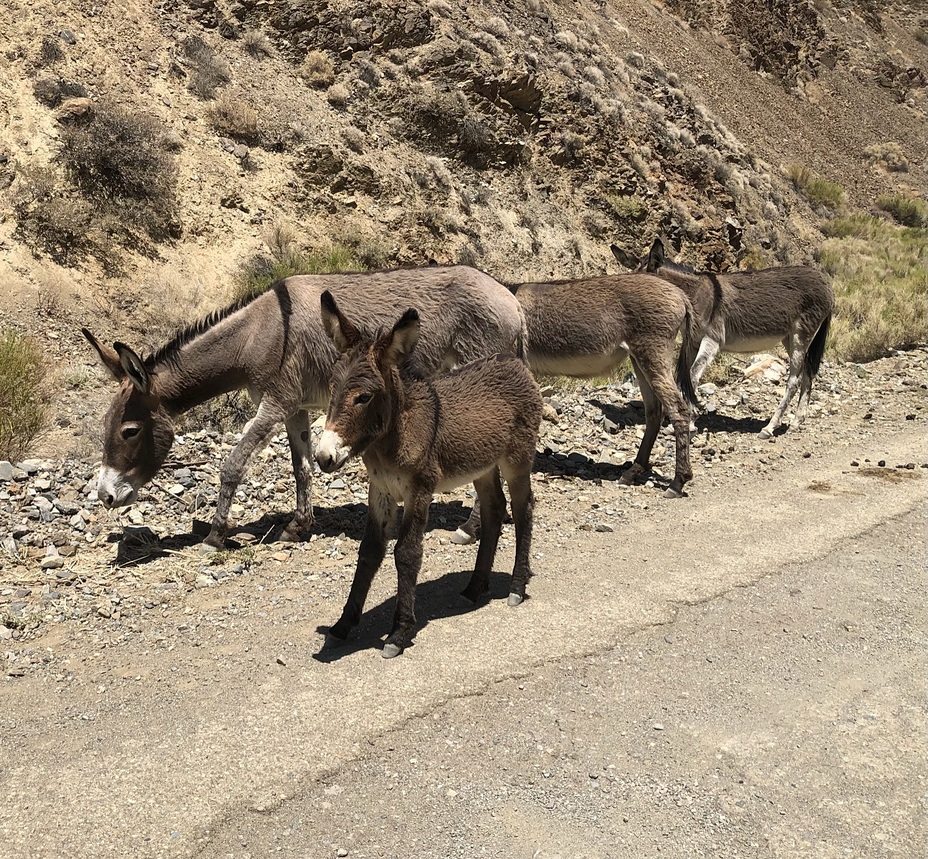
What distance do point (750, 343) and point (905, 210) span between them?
29.6 m

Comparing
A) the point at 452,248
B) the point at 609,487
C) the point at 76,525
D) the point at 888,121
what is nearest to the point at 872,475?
the point at 609,487

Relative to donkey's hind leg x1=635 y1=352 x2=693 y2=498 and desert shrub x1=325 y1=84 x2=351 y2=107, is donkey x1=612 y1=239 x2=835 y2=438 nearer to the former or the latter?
donkey's hind leg x1=635 y1=352 x2=693 y2=498

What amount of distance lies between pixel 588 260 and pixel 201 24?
1035 centimetres

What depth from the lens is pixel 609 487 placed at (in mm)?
9117

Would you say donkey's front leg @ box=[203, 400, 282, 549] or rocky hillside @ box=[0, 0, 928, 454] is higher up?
rocky hillside @ box=[0, 0, 928, 454]

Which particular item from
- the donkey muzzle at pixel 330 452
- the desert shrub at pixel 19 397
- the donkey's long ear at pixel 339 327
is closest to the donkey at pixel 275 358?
the desert shrub at pixel 19 397

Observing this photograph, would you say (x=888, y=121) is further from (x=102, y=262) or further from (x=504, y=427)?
(x=504, y=427)

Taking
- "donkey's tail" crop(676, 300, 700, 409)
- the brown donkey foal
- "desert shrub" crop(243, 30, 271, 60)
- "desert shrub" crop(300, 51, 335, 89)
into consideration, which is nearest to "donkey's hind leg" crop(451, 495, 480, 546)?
the brown donkey foal

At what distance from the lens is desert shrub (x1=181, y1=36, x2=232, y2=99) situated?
55.2 feet

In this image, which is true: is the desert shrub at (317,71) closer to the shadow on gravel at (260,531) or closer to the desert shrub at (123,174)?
the desert shrub at (123,174)

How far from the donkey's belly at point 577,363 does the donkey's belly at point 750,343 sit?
3.50 meters

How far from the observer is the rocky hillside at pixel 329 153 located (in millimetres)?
12922

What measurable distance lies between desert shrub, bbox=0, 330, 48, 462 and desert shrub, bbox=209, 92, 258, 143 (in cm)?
809

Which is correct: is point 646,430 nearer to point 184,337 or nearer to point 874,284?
point 184,337
